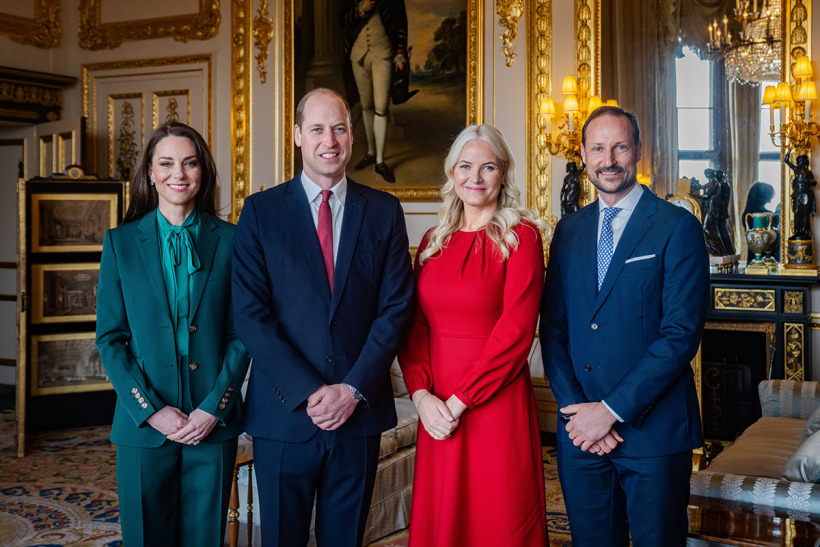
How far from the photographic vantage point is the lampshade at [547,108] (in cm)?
568

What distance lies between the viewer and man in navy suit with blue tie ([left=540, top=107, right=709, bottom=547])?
2.19m

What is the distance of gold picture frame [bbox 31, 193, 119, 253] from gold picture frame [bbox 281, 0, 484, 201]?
1527mm

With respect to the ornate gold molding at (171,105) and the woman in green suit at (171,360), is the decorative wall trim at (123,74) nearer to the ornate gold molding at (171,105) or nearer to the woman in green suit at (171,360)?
the ornate gold molding at (171,105)

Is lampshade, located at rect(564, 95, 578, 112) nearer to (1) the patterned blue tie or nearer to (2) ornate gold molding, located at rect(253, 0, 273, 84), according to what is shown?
(2) ornate gold molding, located at rect(253, 0, 273, 84)

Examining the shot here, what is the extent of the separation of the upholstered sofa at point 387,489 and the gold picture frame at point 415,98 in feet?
8.27

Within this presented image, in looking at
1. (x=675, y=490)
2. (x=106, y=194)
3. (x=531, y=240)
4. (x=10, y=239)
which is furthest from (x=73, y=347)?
(x=675, y=490)

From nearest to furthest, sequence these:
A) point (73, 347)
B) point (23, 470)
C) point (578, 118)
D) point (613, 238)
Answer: point (613, 238)
point (23, 470)
point (578, 118)
point (73, 347)

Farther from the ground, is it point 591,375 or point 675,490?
point 591,375

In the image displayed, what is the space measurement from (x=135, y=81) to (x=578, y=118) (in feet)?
13.9

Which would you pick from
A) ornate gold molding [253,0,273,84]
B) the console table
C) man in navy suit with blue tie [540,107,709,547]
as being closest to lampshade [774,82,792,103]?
the console table

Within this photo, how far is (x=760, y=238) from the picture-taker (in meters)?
5.46

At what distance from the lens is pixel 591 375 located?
230 cm

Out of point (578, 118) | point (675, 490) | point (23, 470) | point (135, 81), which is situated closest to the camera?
point (675, 490)

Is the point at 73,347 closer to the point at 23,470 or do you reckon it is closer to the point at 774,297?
the point at 23,470
